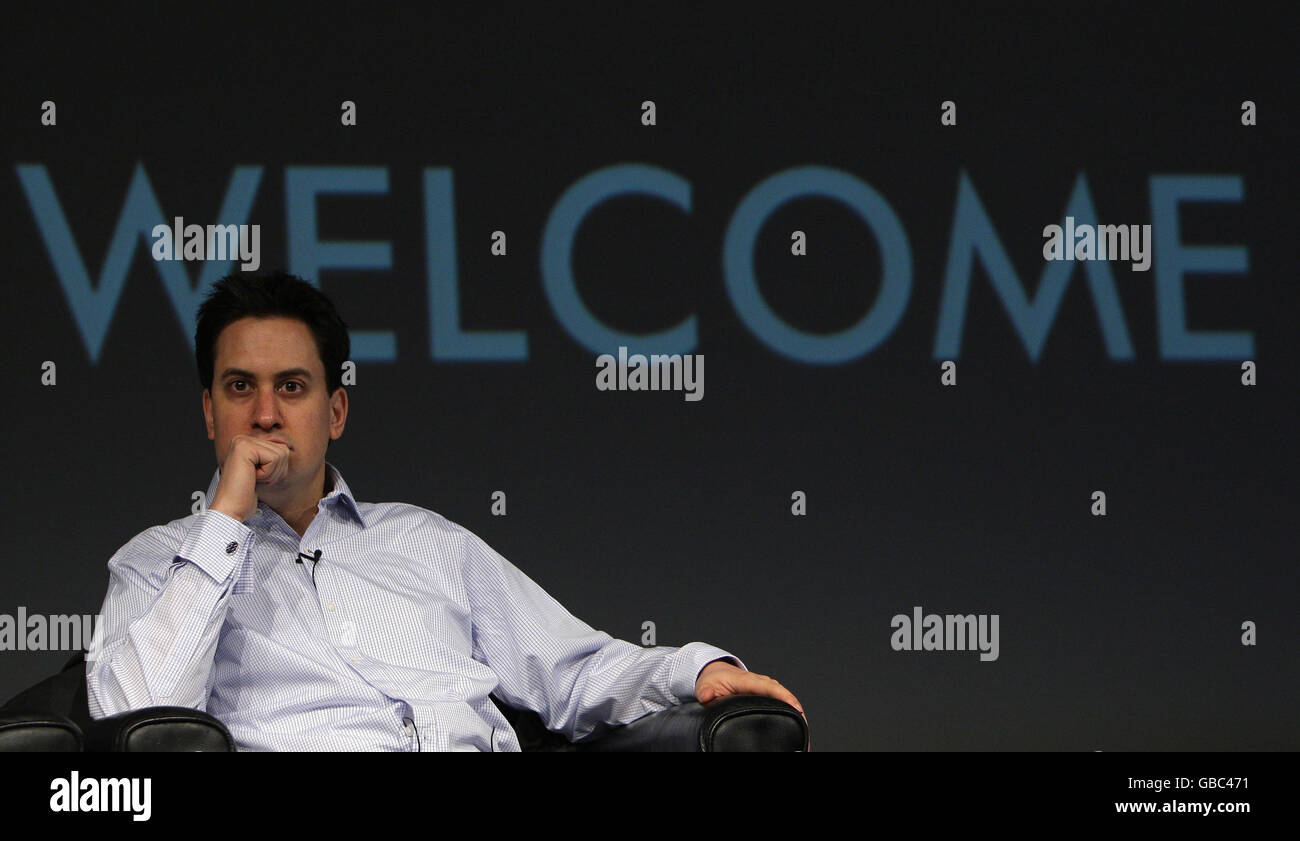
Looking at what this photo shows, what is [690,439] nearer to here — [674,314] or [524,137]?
[674,314]

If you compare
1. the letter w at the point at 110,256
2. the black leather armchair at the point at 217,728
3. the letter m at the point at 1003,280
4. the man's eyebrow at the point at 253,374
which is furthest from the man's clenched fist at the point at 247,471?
the letter m at the point at 1003,280

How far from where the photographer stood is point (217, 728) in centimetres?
199

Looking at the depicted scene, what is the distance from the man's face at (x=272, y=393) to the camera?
96.6 inches

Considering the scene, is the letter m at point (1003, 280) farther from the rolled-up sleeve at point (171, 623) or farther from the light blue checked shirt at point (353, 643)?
the rolled-up sleeve at point (171, 623)

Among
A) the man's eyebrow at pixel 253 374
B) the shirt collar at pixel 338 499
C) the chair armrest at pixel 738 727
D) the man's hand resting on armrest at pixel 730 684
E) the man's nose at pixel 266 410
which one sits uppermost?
the man's eyebrow at pixel 253 374

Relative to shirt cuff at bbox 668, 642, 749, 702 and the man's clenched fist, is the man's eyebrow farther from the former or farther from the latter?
shirt cuff at bbox 668, 642, 749, 702

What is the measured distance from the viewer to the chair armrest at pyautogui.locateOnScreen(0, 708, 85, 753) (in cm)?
192

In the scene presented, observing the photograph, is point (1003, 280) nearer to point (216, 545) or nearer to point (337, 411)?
point (337, 411)

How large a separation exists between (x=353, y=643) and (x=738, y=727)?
75 centimetres

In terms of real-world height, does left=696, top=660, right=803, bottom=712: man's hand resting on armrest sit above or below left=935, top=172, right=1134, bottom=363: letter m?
below

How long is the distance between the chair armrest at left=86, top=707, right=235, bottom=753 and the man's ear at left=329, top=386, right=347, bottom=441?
0.71 m

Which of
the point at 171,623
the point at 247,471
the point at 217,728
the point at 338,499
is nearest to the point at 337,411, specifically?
the point at 338,499

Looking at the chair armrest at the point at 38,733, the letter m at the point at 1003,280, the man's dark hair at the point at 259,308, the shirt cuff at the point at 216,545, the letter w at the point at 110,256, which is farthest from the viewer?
the letter m at the point at 1003,280

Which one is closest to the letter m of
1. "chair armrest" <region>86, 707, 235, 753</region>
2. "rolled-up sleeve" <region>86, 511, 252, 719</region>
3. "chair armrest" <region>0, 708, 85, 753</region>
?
"rolled-up sleeve" <region>86, 511, 252, 719</region>
